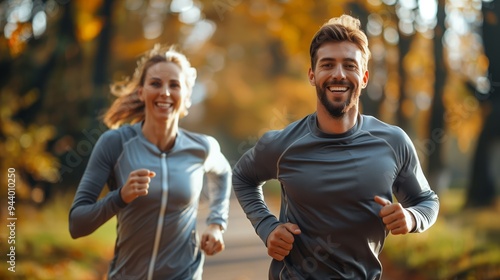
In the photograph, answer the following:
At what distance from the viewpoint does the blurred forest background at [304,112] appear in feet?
17.5

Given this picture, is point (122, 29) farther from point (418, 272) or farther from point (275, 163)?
point (275, 163)

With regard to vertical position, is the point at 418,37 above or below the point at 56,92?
above

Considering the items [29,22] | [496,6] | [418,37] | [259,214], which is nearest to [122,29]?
[29,22]

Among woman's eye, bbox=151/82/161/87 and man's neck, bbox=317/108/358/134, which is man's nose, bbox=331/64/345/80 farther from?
woman's eye, bbox=151/82/161/87

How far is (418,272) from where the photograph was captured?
5355 millimetres

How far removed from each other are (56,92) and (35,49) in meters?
0.48

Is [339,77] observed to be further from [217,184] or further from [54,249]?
[54,249]

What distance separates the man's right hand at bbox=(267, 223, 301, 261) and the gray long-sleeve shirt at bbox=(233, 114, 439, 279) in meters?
0.06

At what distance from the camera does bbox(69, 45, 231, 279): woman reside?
103 inches

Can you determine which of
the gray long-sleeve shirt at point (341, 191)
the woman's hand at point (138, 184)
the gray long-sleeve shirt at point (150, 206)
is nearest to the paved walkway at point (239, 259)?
the gray long-sleeve shirt at point (150, 206)

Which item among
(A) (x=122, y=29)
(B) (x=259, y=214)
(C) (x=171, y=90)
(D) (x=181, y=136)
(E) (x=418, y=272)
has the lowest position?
(E) (x=418, y=272)

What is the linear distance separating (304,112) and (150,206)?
179 inches

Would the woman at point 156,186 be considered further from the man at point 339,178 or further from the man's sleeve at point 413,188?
the man's sleeve at point 413,188

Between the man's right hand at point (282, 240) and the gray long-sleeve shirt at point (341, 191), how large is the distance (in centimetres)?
6
